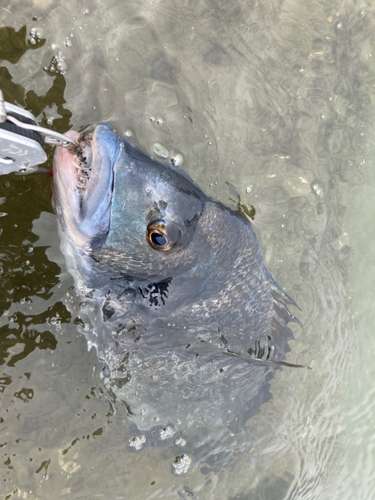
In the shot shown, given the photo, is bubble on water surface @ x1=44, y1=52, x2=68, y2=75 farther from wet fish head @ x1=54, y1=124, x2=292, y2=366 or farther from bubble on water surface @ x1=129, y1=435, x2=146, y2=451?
bubble on water surface @ x1=129, y1=435, x2=146, y2=451

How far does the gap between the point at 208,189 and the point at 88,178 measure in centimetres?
113

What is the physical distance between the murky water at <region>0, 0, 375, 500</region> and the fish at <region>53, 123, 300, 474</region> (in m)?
0.30

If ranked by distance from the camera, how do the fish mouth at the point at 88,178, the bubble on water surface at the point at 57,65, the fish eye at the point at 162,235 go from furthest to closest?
1. the bubble on water surface at the point at 57,65
2. the fish eye at the point at 162,235
3. the fish mouth at the point at 88,178

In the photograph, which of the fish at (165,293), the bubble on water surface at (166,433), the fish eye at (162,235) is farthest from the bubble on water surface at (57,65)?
the bubble on water surface at (166,433)

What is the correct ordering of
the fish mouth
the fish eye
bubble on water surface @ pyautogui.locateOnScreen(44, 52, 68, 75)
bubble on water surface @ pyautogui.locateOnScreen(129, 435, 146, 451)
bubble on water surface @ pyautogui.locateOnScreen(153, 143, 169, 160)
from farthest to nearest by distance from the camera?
bubble on water surface @ pyautogui.locateOnScreen(129, 435, 146, 451) → bubble on water surface @ pyautogui.locateOnScreen(153, 143, 169, 160) → bubble on water surface @ pyautogui.locateOnScreen(44, 52, 68, 75) → the fish eye → the fish mouth

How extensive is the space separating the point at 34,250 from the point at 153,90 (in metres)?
1.52

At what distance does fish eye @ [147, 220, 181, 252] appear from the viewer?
212 centimetres

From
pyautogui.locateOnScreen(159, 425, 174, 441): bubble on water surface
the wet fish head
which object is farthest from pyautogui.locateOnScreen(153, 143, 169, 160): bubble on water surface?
pyautogui.locateOnScreen(159, 425, 174, 441): bubble on water surface

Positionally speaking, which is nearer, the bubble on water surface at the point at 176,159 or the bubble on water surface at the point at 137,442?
the bubble on water surface at the point at 176,159

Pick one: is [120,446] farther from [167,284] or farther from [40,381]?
[167,284]


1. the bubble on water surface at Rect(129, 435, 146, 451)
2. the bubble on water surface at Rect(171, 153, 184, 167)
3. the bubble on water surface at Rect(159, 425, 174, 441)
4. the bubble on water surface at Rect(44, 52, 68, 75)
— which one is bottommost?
the bubble on water surface at Rect(129, 435, 146, 451)

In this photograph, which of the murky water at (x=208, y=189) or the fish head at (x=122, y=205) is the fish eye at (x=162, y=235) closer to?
the fish head at (x=122, y=205)

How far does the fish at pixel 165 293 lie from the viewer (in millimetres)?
2076

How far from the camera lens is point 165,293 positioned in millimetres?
2543
